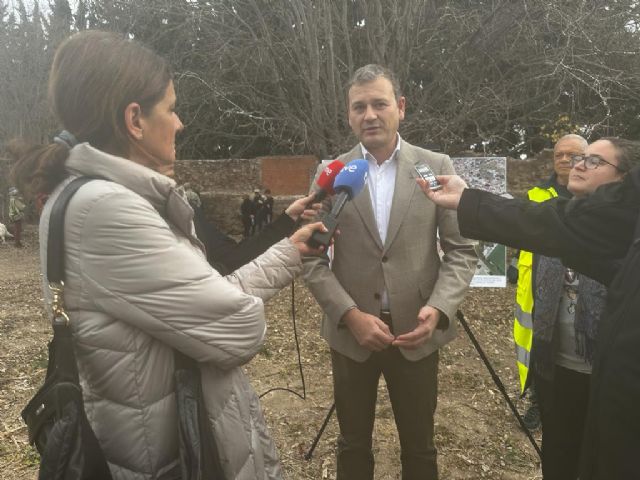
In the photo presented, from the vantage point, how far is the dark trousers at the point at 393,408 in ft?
7.76

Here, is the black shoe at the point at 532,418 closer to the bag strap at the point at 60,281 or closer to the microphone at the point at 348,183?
the microphone at the point at 348,183

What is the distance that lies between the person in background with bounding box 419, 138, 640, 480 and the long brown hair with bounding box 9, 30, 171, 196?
3.55 ft

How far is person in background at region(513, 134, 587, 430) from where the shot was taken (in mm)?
3268

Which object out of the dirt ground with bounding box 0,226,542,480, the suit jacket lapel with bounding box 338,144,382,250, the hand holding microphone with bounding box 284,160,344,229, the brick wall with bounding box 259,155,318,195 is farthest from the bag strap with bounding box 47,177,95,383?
Result: the brick wall with bounding box 259,155,318,195

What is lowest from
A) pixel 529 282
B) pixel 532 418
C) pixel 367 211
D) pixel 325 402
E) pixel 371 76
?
pixel 325 402

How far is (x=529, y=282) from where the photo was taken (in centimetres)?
339

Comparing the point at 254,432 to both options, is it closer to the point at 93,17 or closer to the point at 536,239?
the point at 536,239

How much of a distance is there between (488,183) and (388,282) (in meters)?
3.74

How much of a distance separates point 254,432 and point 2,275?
10707 mm

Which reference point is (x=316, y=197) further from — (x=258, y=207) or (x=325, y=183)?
(x=258, y=207)

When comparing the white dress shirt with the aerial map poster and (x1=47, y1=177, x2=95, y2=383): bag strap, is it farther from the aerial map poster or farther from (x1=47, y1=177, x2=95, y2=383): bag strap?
the aerial map poster

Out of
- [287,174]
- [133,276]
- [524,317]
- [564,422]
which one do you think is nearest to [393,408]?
[564,422]

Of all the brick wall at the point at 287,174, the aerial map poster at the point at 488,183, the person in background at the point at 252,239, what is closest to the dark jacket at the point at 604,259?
the person in background at the point at 252,239

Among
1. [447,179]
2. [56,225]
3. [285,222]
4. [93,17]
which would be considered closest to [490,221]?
[447,179]
